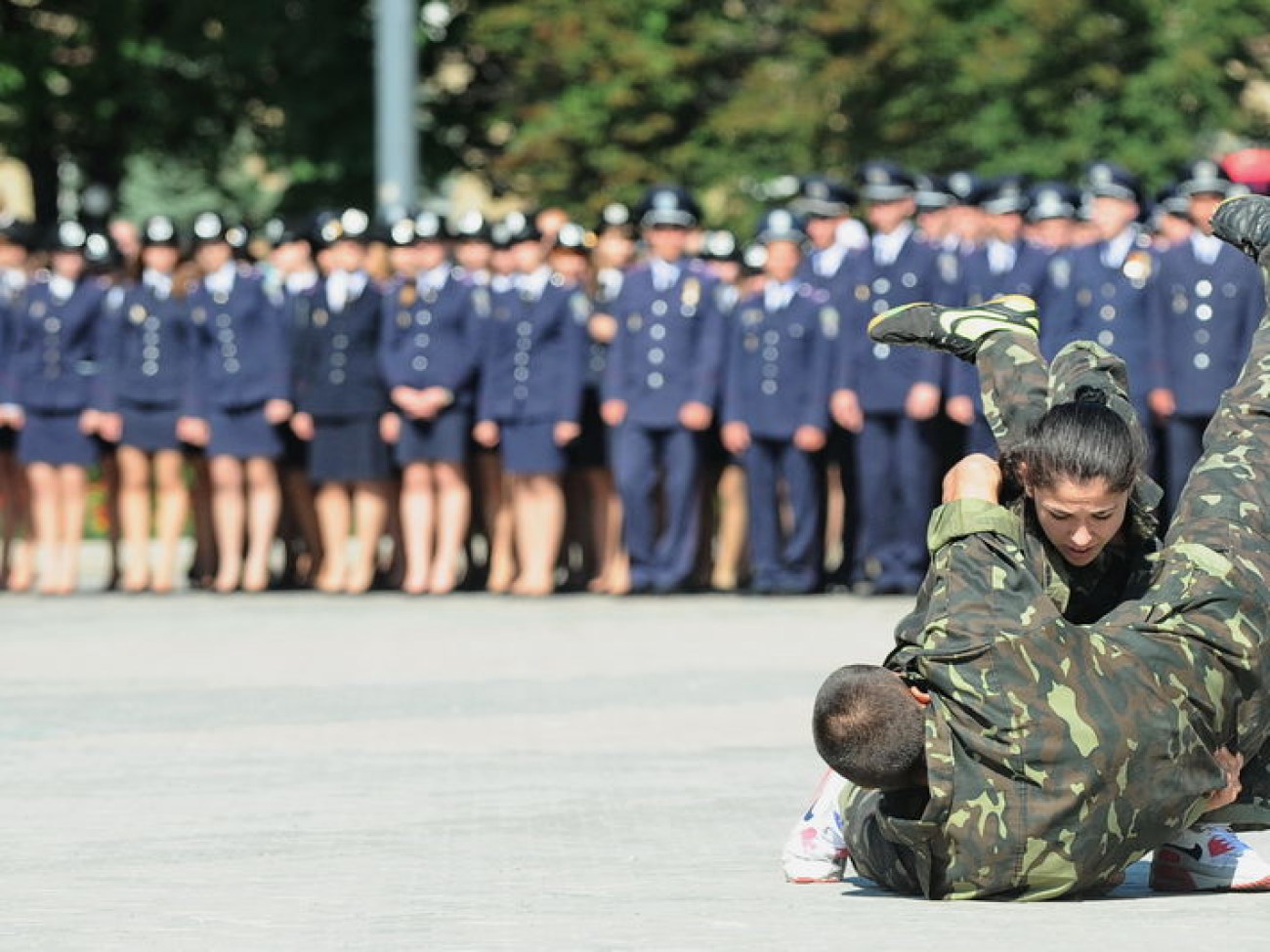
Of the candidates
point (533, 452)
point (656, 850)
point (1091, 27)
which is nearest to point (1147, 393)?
point (533, 452)

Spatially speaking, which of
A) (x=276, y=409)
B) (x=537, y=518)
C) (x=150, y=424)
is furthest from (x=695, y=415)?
(x=150, y=424)

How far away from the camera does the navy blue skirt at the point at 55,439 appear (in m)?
17.8

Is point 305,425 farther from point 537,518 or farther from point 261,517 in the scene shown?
point 537,518

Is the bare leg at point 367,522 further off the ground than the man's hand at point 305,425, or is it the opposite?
the man's hand at point 305,425

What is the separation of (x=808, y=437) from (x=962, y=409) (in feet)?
2.96

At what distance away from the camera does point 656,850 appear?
8.23m

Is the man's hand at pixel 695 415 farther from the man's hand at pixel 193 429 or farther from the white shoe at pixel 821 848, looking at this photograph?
the white shoe at pixel 821 848

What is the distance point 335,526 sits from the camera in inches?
691

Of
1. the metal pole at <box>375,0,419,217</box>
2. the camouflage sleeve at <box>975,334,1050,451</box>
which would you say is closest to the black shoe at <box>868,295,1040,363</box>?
the camouflage sleeve at <box>975,334,1050,451</box>

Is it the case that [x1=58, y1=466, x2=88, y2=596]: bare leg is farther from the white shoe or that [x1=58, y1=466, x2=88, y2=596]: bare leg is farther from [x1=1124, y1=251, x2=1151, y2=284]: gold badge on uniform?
the white shoe

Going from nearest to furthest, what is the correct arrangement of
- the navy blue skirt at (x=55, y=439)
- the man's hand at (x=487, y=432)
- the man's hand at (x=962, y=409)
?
the man's hand at (x=962, y=409), the man's hand at (x=487, y=432), the navy blue skirt at (x=55, y=439)

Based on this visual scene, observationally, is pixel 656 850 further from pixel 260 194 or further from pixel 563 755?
pixel 260 194

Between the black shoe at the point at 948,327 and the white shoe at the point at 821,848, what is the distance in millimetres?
1092

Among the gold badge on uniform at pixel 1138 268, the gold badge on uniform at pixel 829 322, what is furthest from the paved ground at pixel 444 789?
the gold badge on uniform at pixel 1138 268
